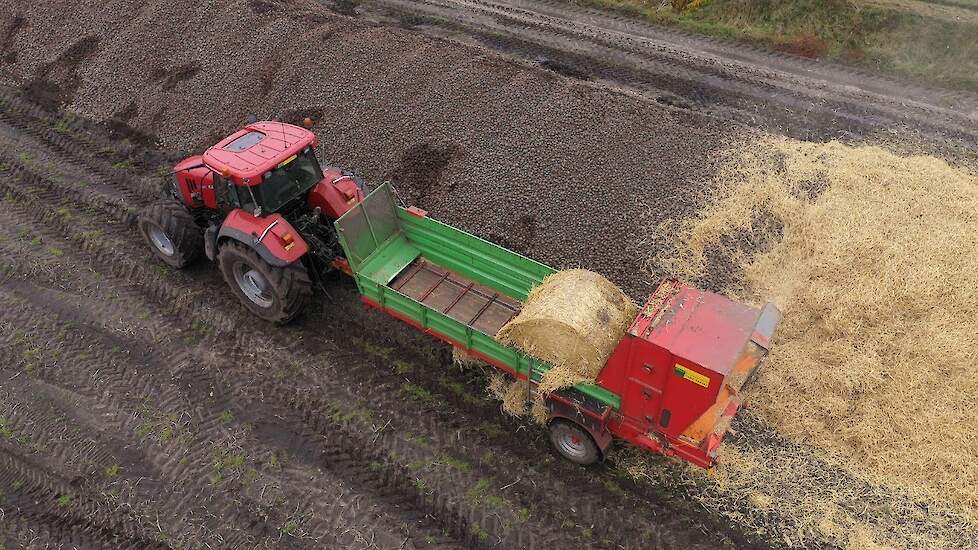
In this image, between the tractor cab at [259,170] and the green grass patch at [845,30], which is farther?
the green grass patch at [845,30]

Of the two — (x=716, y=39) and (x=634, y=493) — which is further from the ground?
(x=716, y=39)

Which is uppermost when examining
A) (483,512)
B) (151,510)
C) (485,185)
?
(485,185)

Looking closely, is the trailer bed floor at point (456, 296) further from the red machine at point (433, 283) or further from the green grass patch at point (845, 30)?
the green grass patch at point (845, 30)

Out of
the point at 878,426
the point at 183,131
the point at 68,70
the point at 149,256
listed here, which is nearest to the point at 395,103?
the point at 183,131

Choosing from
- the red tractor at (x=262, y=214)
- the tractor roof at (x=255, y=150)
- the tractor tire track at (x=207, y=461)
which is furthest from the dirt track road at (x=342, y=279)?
the tractor roof at (x=255, y=150)

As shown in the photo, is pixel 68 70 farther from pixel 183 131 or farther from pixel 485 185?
pixel 485 185
